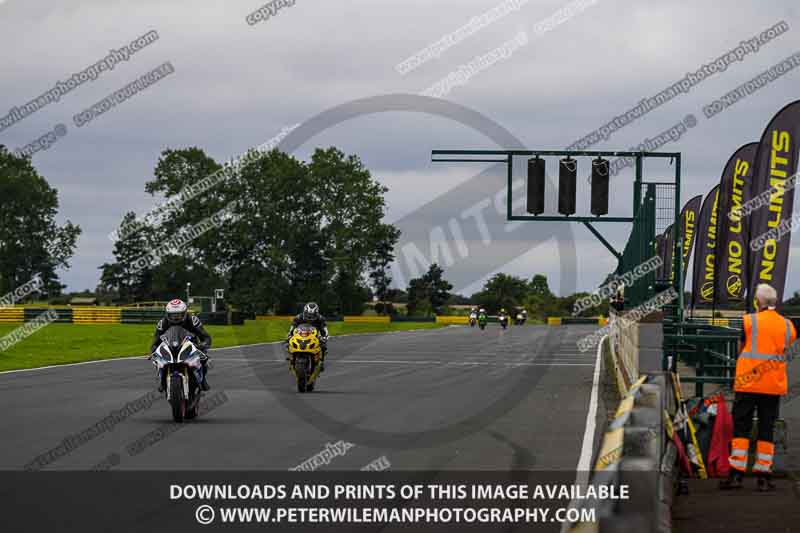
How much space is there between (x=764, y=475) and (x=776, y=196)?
838 centimetres

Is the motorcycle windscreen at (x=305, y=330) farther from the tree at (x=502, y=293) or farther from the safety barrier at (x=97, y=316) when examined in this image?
the tree at (x=502, y=293)

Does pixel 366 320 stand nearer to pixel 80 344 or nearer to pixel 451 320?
pixel 451 320

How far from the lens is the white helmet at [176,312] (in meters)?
15.4

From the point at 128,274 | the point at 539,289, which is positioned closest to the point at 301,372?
the point at 128,274

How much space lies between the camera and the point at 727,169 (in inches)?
922

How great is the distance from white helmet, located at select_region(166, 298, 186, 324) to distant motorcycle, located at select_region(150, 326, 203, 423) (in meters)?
0.29

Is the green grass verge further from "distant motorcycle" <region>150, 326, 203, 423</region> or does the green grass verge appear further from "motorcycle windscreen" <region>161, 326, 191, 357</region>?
"distant motorcycle" <region>150, 326, 203, 423</region>

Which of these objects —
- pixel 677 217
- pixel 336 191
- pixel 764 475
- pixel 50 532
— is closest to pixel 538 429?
pixel 764 475

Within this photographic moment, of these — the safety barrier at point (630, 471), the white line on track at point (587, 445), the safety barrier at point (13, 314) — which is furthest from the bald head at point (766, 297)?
the safety barrier at point (13, 314)

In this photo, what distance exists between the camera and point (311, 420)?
15.1 meters

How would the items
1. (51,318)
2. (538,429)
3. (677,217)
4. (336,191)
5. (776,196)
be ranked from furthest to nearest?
1. (336,191)
2. (51,318)
3. (677,217)
4. (776,196)
5. (538,429)

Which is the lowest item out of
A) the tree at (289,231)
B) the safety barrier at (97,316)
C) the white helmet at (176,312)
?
the safety barrier at (97,316)

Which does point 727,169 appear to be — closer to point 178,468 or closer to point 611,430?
point 178,468

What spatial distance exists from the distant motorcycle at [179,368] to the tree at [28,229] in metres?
92.8
